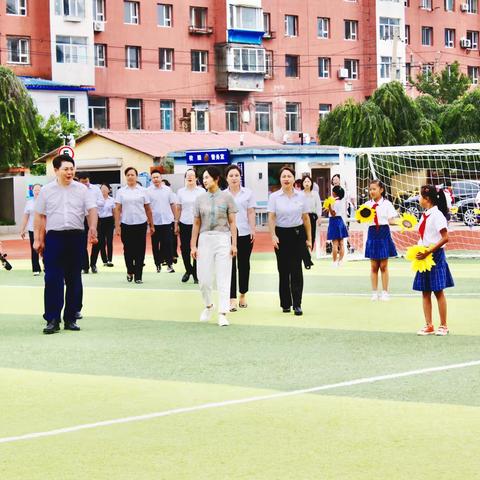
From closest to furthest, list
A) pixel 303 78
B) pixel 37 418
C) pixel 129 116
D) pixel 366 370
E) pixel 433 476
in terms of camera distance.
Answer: pixel 433 476, pixel 37 418, pixel 366 370, pixel 129 116, pixel 303 78

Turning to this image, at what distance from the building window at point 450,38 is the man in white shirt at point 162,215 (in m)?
68.6

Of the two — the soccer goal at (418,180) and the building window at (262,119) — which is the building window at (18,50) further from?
the soccer goal at (418,180)

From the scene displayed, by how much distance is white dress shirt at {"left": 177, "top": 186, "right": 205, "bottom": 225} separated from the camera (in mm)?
20531

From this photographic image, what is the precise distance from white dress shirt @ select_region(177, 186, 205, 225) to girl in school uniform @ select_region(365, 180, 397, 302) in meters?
4.07

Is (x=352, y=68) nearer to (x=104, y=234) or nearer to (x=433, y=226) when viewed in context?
(x=104, y=234)

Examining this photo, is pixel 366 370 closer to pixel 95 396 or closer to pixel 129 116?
pixel 95 396

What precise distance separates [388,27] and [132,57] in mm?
20387

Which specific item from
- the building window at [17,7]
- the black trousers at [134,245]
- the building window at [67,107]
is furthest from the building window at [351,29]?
the black trousers at [134,245]

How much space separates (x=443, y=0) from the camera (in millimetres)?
88562

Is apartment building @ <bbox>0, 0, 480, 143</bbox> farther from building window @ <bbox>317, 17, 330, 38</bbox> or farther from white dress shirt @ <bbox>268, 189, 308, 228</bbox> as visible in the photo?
white dress shirt @ <bbox>268, 189, 308, 228</bbox>

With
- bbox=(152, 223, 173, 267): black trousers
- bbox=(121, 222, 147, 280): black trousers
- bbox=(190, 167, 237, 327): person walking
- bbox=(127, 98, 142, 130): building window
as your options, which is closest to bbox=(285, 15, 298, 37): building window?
bbox=(127, 98, 142, 130): building window

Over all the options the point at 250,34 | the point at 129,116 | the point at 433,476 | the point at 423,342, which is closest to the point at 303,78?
the point at 250,34

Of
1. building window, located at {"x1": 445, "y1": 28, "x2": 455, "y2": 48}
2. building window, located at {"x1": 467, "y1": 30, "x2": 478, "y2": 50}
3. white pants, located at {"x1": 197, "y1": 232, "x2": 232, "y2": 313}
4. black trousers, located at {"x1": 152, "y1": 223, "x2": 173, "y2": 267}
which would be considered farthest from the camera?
building window, located at {"x1": 467, "y1": 30, "x2": 478, "y2": 50}

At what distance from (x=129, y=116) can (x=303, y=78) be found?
1301cm
